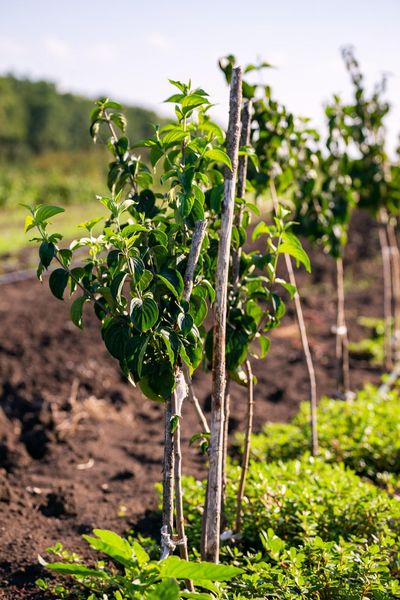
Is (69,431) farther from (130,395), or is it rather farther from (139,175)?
(139,175)

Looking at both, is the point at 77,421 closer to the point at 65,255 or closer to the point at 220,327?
the point at 220,327

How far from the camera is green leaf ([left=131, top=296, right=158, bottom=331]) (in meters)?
2.20

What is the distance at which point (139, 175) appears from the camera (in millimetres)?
2650

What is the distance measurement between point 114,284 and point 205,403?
3.46 meters

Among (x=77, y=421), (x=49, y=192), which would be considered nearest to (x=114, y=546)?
(x=77, y=421)

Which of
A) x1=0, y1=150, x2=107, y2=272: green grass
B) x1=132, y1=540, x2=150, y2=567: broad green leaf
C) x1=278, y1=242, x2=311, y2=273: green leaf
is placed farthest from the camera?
x1=0, y1=150, x2=107, y2=272: green grass

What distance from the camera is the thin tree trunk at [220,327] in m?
2.55

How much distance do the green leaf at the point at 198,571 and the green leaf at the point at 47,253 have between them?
110 centimetres

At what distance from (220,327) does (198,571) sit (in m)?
0.97

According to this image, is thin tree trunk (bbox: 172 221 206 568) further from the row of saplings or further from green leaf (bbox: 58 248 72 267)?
green leaf (bbox: 58 248 72 267)

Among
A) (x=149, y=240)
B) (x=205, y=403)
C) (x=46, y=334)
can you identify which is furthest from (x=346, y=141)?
(x=46, y=334)

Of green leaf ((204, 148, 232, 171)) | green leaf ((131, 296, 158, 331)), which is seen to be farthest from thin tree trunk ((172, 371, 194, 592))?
green leaf ((204, 148, 232, 171))

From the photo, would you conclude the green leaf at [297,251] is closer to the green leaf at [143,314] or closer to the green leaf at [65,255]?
the green leaf at [143,314]

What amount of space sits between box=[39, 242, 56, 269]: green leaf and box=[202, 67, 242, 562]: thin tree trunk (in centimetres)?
66
